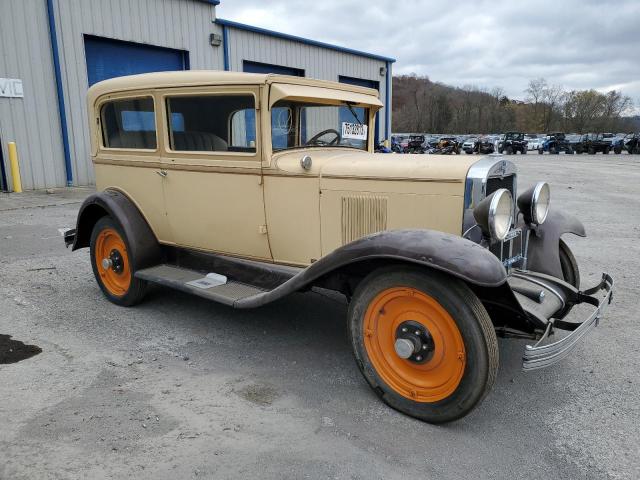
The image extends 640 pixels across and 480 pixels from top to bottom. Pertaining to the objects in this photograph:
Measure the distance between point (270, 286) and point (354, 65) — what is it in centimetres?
1603

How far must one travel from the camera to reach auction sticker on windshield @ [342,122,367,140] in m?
3.98

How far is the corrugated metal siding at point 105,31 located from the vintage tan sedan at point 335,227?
743 cm

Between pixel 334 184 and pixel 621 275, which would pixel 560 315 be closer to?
pixel 334 184

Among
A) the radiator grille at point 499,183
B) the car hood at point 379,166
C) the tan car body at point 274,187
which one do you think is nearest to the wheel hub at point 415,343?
the tan car body at point 274,187

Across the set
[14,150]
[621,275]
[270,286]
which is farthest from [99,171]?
[14,150]

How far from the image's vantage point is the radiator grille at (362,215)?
10.4ft

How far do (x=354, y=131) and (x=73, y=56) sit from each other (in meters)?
9.23

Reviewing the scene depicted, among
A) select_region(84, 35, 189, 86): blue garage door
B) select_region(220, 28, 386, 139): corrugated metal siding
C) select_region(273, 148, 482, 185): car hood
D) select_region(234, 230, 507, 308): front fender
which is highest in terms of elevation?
select_region(220, 28, 386, 139): corrugated metal siding

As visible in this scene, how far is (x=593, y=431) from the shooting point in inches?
101

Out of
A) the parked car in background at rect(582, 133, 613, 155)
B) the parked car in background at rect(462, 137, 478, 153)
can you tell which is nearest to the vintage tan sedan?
the parked car in background at rect(462, 137, 478, 153)

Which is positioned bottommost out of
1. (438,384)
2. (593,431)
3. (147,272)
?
(593,431)

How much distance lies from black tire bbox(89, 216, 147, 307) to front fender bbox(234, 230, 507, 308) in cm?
196

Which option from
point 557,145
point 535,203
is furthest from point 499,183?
point 557,145

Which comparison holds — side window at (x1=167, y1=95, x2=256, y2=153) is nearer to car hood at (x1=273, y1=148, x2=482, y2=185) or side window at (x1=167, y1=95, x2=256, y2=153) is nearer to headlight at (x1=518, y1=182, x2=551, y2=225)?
car hood at (x1=273, y1=148, x2=482, y2=185)
